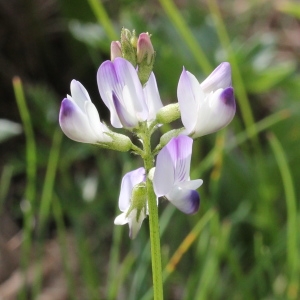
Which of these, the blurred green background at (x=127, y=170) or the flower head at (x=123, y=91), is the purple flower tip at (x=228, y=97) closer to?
the flower head at (x=123, y=91)

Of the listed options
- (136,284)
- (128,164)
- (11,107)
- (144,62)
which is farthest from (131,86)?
(11,107)

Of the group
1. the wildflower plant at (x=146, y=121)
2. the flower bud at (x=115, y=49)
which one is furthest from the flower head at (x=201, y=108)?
the flower bud at (x=115, y=49)

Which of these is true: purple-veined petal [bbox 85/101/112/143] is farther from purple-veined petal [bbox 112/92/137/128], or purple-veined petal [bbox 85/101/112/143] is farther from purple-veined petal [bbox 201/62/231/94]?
purple-veined petal [bbox 201/62/231/94]

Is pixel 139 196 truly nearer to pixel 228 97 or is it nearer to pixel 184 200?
pixel 184 200

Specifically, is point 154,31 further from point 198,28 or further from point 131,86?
point 131,86

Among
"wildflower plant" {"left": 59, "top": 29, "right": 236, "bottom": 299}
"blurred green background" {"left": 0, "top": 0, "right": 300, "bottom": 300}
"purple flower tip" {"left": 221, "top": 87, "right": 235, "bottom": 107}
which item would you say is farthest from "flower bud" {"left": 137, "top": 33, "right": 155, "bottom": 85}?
"blurred green background" {"left": 0, "top": 0, "right": 300, "bottom": 300}

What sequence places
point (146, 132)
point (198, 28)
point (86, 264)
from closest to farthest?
point (146, 132)
point (86, 264)
point (198, 28)
